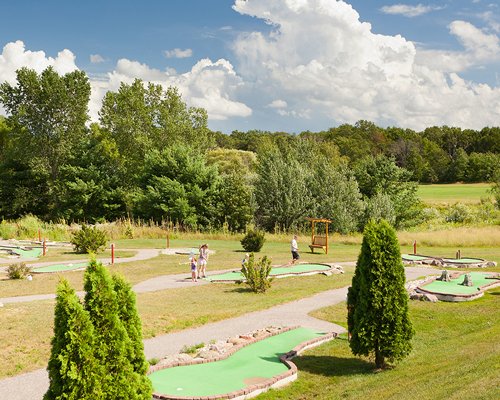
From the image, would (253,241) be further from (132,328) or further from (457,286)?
(132,328)

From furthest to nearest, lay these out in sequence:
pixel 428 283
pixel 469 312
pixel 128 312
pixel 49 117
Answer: pixel 49 117, pixel 428 283, pixel 469 312, pixel 128 312

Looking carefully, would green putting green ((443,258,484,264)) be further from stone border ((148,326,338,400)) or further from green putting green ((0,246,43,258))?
green putting green ((0,246,43,258))

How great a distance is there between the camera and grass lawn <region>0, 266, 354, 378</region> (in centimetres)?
1206

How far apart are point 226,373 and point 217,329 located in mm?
3624

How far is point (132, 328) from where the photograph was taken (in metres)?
7.28

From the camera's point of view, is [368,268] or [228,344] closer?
[368,268]

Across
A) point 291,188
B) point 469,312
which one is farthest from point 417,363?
point 291,188

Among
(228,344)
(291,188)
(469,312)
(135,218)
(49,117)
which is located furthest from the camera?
(49,117)

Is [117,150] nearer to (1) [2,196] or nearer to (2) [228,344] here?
(1) [2,196]

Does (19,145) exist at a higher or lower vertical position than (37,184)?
higher

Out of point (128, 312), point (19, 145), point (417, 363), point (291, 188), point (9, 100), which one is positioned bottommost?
point (417, 363)

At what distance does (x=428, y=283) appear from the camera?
2006 cm

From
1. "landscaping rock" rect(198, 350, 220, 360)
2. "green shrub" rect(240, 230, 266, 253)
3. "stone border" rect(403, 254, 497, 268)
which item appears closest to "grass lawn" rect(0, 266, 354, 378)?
"landscaping rock" rect(198, 350, 220, 360)

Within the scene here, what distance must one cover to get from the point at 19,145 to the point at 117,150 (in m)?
10.00
